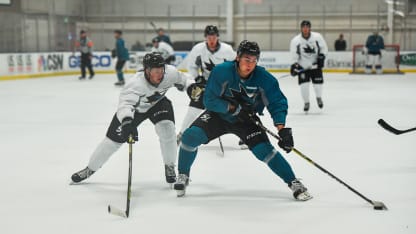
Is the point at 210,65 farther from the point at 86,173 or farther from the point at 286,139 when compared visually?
the point at 286,139

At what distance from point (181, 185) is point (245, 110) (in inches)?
25.0

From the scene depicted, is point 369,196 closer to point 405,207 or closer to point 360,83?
point 405,207

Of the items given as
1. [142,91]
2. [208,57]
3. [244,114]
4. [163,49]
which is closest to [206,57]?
[208,57]

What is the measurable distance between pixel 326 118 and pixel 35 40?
11.6 meters

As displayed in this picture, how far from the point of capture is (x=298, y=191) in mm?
3572

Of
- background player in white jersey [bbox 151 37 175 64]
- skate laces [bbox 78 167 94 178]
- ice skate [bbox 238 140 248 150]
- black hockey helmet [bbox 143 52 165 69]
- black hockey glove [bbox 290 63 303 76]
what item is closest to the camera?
black hockey helmet [bbox 143 52 165 69]

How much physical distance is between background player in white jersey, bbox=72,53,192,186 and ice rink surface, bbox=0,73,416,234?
0.22 metres

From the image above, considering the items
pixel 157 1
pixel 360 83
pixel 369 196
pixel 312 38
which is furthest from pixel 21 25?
pixel 369 196

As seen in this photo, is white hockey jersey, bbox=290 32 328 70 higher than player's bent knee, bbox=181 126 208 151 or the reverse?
higher

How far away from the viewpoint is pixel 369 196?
3701 millimetres

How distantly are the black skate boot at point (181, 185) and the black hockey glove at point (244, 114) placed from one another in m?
0.53

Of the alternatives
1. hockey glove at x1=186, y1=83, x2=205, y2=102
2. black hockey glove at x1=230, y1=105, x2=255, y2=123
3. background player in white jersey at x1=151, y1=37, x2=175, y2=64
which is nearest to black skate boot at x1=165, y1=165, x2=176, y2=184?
hockey glove at x1=186, y1=83, x2=205, y2=102

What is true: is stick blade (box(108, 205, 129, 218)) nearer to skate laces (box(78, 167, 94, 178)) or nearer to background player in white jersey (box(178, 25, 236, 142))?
skate laces (box(78, 167, 94, 178))

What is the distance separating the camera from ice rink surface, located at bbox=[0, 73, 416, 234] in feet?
10.3
